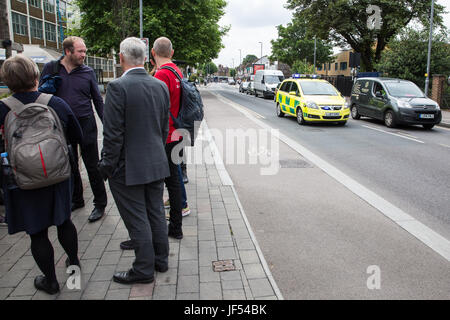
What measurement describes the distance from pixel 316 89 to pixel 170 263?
1259 cm

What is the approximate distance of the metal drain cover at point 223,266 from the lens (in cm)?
349

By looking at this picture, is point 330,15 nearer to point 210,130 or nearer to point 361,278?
point 210,130

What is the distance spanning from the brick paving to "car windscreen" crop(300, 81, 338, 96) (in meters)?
10.6

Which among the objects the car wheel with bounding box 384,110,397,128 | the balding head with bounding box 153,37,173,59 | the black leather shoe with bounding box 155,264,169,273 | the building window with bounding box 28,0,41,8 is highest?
the building window with bounding box 28,0,41,8

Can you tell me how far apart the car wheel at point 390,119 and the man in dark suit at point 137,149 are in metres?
12.4

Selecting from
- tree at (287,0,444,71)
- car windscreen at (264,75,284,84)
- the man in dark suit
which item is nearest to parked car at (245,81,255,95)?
car windscreen at (264,75,284,84)

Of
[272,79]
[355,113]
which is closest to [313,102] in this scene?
[355,113]

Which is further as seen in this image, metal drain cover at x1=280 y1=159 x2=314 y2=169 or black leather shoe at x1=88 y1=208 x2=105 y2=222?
metal drain cover at x1=280 y1=159 x2=314 y2=169

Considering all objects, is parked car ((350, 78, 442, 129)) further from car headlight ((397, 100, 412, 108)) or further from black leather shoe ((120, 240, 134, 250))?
black leather shoe ((120, 240, 134, 250))

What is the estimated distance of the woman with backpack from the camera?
2797mm

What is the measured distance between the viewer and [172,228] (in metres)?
4.18

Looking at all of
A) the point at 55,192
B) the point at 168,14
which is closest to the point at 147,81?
the point at 55,192

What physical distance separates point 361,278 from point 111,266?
2147 millimetres

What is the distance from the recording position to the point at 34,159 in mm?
2775
